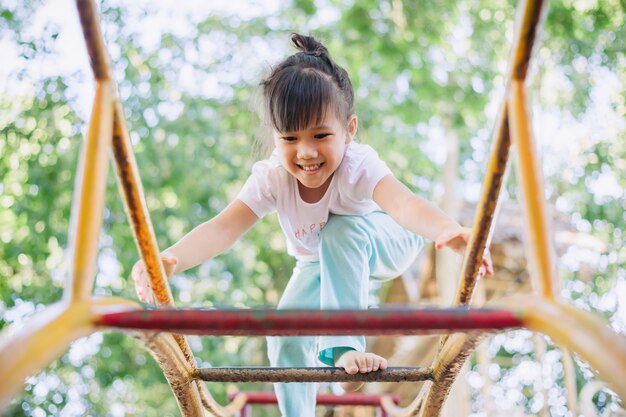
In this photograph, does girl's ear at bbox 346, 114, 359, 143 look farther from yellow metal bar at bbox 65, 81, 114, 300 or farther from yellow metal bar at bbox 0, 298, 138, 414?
yellow metal bar at bbox 0, 298, 138, 414

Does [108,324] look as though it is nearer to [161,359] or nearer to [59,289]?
[161,359]

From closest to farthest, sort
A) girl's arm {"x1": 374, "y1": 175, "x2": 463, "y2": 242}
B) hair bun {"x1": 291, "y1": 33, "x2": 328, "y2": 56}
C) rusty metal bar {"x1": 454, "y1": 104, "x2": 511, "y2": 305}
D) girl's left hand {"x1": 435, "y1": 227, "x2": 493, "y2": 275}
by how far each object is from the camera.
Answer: rusty metal bar {"x1": 454, "y1": 104, "x2": 511, "y2": 305} → girl's left hand {"x1": 435, "y1": 227, "x2": 493, "y2": 275} → girl's arm {"x1": 374, "y1": 175, "x2": 463, "y2": 242} → hair bun {"x1": 291, "y1": 33, "x2": 328, "y2": 56}

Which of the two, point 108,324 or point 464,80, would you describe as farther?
point 464,80

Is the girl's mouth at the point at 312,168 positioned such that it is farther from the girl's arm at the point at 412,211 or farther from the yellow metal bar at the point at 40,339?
the yellow metal bar at the point at 40,339

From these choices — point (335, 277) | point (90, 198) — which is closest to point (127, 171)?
point (90, 198)

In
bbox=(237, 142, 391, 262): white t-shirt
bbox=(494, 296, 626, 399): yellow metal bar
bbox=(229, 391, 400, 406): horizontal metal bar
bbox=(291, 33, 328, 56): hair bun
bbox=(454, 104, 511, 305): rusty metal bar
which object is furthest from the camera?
bbox=(229, 391, 400, 406): horizontal metal bar

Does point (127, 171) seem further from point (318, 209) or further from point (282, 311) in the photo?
point (318, 209)

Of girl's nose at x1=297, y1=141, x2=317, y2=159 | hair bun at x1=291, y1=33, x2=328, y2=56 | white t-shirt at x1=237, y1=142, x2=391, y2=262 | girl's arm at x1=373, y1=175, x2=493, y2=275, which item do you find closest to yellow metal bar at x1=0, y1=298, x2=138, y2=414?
girl's arm at x1=373, y1=175, x2=493, y2=275

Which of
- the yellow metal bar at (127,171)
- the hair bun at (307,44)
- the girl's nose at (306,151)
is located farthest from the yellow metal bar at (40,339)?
the hair bun at (307,44)

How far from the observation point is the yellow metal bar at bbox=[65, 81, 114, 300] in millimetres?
880

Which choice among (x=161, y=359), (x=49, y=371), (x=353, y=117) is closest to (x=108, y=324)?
(x=161, y=359)

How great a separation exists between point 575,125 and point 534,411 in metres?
3.29

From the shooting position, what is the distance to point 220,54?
5.68 m

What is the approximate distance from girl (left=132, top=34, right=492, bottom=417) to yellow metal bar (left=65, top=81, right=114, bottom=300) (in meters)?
0.51
